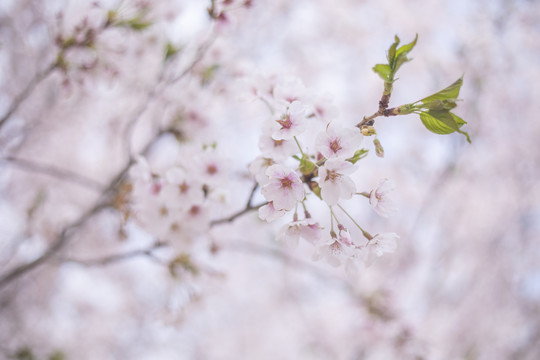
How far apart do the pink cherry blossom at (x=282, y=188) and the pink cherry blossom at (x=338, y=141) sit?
0.09 metres

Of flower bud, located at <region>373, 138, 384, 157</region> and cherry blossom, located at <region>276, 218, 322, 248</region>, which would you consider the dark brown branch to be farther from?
flower bud, located at <region>373, 138, 384, 157</region>

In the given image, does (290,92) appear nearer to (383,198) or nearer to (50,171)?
(383,198)

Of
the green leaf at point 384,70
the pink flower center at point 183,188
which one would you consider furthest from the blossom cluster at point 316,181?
the pink flower center at point 183,188

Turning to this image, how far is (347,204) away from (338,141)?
499cm

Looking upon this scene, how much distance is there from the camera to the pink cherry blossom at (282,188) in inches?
29.1

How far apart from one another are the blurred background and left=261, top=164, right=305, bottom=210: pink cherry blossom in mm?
874

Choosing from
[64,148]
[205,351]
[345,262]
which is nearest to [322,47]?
[64,148]

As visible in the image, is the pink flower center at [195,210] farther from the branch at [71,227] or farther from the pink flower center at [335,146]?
the pink flower center at [335,146]

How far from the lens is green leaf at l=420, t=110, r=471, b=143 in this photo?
673 millimetres

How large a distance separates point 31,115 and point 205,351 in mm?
6139

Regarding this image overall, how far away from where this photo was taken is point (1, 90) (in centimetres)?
305

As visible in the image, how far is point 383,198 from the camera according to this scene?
0.83 meters

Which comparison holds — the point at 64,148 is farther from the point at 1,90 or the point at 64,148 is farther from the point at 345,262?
the point at 345,262

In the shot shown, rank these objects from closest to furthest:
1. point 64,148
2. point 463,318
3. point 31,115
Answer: point 31,115 < point 64,148 < point 463,318
